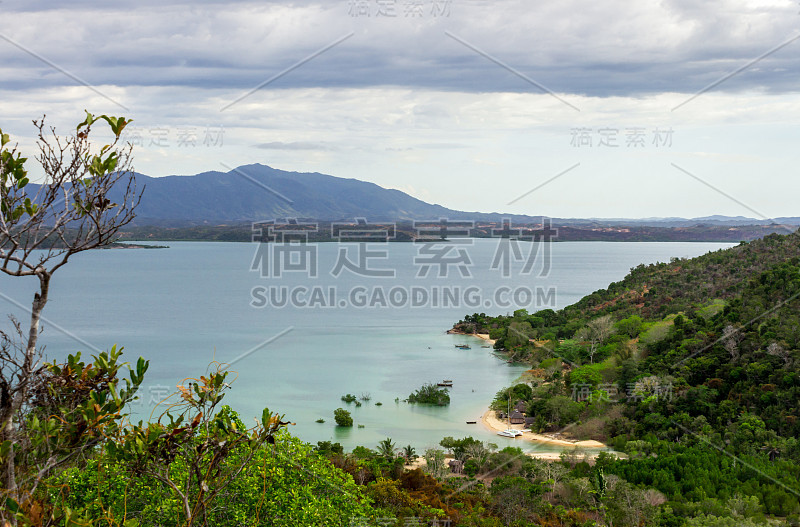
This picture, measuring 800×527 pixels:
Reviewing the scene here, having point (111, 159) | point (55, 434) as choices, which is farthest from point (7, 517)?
point (111, 159)

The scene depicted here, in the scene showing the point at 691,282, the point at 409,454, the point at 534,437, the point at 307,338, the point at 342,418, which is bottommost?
the point at 307,338

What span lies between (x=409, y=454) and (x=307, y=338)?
79.3 ft

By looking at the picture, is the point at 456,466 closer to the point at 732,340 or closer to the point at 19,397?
the point at 732,340

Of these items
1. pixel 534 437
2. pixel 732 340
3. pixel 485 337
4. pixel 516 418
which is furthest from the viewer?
pixel 485 337

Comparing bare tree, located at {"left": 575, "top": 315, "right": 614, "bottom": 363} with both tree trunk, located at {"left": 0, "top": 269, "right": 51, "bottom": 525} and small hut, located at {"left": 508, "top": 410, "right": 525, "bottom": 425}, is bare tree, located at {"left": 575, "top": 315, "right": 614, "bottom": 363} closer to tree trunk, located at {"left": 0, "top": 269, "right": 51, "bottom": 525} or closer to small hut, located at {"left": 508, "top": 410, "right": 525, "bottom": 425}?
small hut, located at {"left": 508, "top": 410, "right": 525, "bottom": 425}

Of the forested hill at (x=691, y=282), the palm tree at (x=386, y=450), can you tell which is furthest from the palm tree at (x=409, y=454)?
the forested hill at (x=691, y=282)

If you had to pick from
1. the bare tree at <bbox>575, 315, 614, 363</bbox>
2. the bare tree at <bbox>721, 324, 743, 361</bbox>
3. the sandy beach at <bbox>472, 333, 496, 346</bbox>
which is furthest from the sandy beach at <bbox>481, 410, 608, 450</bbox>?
the sandy beach at <bbox>472, 333, 496, 346</bbox>

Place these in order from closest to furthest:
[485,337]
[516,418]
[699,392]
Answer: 1. [699,392]
2. [516,418]
3. [485,337]

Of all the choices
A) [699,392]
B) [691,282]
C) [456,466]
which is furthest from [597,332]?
[456,466]

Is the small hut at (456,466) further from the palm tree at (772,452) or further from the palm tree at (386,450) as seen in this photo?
the palm tree at (772,452)

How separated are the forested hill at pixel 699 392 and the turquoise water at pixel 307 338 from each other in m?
3.20

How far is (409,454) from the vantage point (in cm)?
1856

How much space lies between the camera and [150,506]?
5805 millimetres

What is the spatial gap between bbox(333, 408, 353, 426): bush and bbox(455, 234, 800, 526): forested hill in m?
5.58
